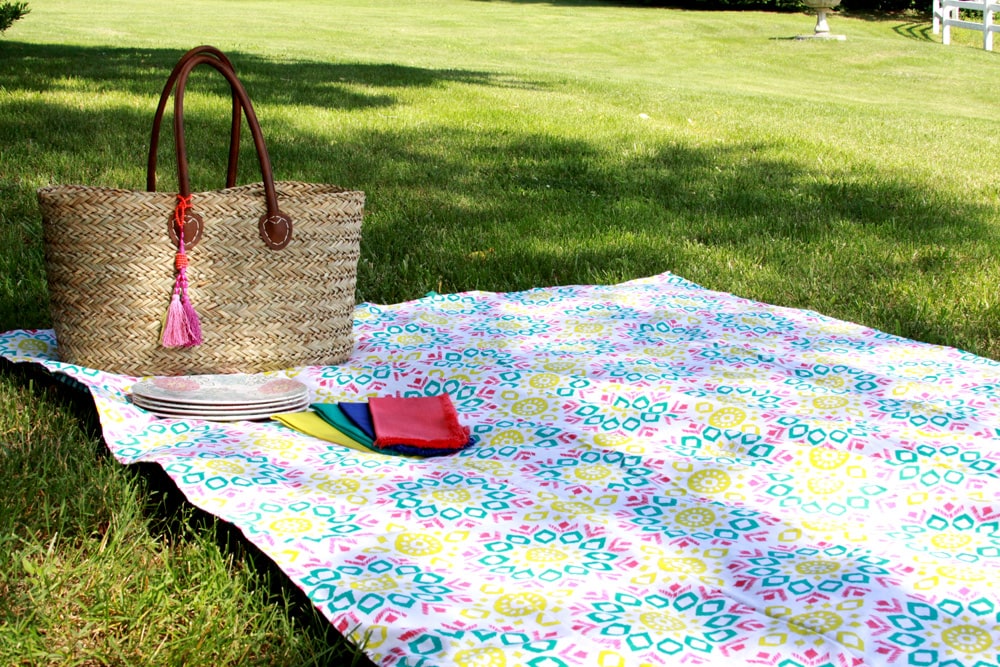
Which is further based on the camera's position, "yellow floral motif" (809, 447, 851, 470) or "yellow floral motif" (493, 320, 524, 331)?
"yellow floral motif" (493, 320, 524, 331)

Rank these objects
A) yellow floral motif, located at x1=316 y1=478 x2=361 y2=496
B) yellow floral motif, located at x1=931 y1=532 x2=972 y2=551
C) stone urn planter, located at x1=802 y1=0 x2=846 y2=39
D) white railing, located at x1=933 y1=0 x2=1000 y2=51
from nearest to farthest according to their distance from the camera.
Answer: yellow floral motif, located at x1=931 y1=532 x2=972 y2=551, yellow floral motif, located at x1=316 y1=478 x2=361 y2=496, white railing, located at x1=933 y1=0 x2=1000 y2=51, stone urn planter, located at x1=802 y1=0 x2=846 y2=39

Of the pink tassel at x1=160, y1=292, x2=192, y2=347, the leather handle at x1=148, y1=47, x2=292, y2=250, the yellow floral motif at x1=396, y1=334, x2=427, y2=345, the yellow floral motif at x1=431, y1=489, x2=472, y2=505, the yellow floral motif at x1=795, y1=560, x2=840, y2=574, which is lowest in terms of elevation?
the yellow floral motif at x1=431, y1=489, x2=472, y2=505

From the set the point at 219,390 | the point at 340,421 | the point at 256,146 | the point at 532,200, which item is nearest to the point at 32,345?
the point at 219,390

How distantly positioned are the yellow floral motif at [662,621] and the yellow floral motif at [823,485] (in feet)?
2.12

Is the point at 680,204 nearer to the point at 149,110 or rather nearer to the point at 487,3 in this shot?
the point at 149,110

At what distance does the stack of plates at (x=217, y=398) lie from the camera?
247 centimetres

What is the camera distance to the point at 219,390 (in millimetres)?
2607

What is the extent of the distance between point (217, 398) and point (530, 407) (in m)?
0.77

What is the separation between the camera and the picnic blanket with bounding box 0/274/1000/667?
5.42ft

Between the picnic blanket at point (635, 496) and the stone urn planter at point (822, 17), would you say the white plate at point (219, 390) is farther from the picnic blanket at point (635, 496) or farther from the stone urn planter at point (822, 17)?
the stone urn planter at point (822, 17)

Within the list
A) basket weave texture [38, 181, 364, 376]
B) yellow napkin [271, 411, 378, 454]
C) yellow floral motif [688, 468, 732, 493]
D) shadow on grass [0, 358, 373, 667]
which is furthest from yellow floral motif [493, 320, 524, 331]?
shadow on grass [0, 358, 373, 667]

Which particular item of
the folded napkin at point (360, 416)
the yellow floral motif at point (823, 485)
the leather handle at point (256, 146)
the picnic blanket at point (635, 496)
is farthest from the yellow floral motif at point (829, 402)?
Answer: the leather handle at point (256, 146)

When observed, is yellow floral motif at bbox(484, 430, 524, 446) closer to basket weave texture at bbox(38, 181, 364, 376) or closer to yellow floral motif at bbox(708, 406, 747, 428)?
yellow floral motif at bbox(708, 406, 747, 428)

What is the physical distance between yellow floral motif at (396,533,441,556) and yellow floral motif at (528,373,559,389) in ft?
2.98
